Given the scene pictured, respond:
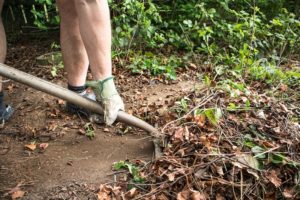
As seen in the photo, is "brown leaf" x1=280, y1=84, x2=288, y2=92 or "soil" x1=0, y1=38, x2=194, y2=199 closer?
"soil" x1=0, y1=38, x2=194, y2=199

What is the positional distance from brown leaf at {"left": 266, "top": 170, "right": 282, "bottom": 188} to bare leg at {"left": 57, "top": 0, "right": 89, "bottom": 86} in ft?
4.56

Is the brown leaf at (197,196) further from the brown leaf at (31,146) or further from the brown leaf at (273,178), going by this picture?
the brown leaf at (31,146)

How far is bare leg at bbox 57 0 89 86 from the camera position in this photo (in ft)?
8.45

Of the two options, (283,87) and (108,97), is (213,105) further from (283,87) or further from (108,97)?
(283,87)

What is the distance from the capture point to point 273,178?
6.27 feet

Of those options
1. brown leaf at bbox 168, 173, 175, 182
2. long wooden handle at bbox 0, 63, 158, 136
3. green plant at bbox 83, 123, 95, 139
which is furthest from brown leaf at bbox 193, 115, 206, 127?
green plant at bbox 83, 123, 95, 139

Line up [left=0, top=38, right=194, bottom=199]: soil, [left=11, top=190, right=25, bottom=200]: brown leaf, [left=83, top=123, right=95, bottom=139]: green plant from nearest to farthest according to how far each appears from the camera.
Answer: [left=11, top=190, right=25, bottom=200]: brown leaf, [left=0, top=38, right=194, bottom=199]: soil, [left=83, top=123, right=95, bottom=139]: green plant

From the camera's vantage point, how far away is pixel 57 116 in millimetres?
2738

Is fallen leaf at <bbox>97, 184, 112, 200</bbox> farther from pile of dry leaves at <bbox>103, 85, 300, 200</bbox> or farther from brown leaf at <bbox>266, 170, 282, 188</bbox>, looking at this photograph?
brown leaf at <bbox>266, 170, 282, 188</bbox>

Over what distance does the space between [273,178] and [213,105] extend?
658 mm

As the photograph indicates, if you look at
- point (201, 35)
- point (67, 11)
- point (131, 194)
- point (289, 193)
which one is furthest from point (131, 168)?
point (201, 35)

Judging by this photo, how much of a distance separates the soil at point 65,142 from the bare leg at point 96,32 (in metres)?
0.47

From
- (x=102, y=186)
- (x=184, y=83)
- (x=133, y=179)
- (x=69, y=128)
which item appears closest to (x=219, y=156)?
(x=133, y=179)

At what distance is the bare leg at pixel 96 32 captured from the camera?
214 centimetres
